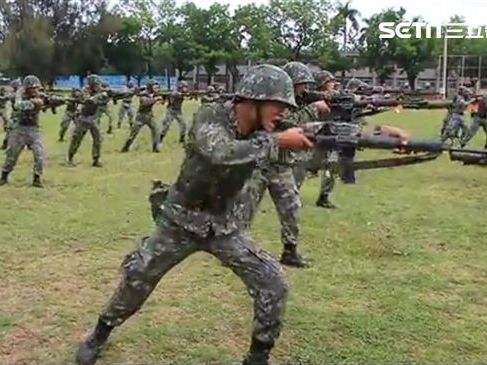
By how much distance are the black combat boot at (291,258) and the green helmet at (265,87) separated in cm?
348

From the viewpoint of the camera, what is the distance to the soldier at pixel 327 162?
5.00 metres

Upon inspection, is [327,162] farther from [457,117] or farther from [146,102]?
[457,117]

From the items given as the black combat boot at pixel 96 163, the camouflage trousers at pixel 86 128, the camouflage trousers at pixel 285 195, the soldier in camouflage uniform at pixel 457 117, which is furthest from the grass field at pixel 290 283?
the soldier in camouflage uniform at pixel 457 117

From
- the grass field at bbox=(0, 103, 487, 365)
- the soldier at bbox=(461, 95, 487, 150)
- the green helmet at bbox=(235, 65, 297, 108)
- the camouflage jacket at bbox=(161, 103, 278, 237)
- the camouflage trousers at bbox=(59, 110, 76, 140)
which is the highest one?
the green helmet at bbox=(235, 65, 297, 108)

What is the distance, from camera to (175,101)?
1945 cm

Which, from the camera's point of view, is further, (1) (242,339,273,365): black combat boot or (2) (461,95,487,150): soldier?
(2) (461,95,487,150): soldier

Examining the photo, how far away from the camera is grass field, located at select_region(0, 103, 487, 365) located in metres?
5.46

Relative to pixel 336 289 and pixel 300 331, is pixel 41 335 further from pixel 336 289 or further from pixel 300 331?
pixel 336 289

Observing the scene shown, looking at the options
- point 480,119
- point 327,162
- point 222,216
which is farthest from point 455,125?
point 222,216

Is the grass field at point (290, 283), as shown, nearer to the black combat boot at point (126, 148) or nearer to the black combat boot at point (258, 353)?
the black combat boot at point (258, 353)

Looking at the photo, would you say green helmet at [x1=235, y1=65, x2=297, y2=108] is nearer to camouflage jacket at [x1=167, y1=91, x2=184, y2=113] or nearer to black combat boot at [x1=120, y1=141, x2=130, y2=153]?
black combat boot at [x1=120, y1=141, x2=130, y2=153]

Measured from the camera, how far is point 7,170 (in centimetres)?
1260

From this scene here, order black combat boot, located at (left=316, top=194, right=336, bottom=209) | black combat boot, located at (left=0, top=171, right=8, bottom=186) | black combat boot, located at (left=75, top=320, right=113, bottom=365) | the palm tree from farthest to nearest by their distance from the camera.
Result: the palm tree
black combat boot, located at (left=0, top=171, right=8, bottom=186)
black combat boot, located at (left=316, top=194, right=336, bottom=209)
black combat boot, located at (left=75, top=320, right=113, bottom=365)

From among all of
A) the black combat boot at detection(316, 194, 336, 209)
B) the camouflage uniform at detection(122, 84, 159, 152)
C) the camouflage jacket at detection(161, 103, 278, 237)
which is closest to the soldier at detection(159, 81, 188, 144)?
the camouflage uniform at detection(122, 84, 159, 152)
